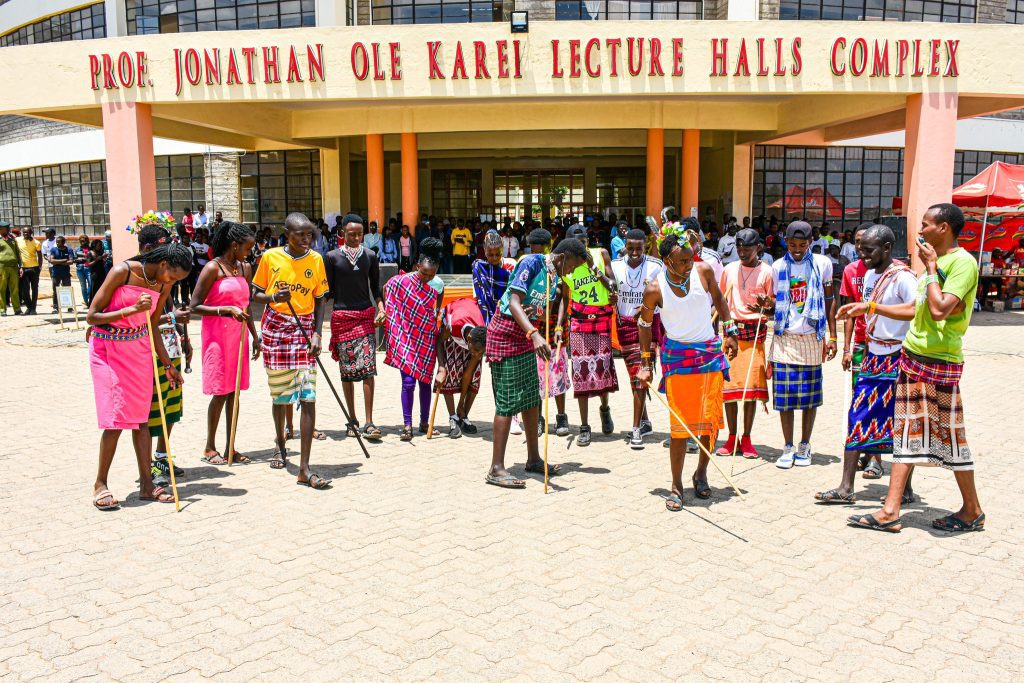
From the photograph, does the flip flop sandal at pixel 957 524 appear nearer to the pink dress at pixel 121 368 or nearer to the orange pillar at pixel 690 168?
the pink dress at pixel 121 368

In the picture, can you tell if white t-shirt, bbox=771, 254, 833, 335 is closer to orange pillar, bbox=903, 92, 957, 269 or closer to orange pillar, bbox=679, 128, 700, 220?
orange pillar, bbox=903, 92, 957, 269

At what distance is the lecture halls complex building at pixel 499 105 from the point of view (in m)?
13.2

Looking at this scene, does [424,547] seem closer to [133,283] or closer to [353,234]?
[133,283]

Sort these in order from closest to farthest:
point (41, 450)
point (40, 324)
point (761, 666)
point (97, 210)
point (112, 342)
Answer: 1. point (761, 666)
2. point (112, 342)
3. point (41, 450)
4. point (40, 324)
5. point (97, 210)

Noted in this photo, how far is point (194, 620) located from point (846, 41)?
13423mm

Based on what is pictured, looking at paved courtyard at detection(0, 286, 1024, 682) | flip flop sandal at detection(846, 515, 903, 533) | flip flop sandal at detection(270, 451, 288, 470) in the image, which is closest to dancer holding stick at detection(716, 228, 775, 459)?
paved courtyard at detection(0, 286, 1024, 682)

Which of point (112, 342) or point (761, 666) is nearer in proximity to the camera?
point (761, 666)

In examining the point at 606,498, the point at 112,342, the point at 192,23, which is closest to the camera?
the point at 112,342

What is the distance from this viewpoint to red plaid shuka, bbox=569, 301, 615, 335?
6723mm

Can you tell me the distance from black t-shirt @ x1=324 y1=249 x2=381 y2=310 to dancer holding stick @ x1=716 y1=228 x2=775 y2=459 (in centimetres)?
299

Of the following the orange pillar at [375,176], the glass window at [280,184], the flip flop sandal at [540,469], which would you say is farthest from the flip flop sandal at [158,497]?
the glass window at [280,184]

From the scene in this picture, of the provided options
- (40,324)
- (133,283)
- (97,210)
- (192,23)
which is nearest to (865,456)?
(133,283)

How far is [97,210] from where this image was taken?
24812 mm

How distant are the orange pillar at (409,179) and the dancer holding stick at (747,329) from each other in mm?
13184
